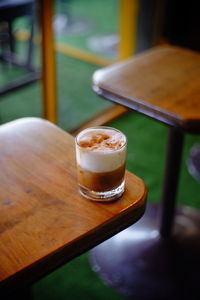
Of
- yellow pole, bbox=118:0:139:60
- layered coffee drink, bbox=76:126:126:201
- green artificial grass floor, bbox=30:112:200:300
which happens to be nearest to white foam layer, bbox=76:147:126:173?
layered coffee drink, bbox=76:126:126:201

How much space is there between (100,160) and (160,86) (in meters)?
0.55

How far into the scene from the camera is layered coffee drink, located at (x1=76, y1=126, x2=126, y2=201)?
2.66 ft

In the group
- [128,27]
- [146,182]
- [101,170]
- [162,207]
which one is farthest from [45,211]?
[128,27]

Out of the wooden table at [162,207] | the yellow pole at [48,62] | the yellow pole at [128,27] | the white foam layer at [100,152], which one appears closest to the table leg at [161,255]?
the wooden table at [162,207]

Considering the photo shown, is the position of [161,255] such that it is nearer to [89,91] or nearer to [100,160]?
[100,160]

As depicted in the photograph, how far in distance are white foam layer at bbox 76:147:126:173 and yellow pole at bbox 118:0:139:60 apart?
7.55ft

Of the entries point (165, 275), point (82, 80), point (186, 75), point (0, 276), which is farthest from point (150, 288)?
point (82, 80)

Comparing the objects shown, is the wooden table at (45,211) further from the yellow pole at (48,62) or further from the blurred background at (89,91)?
the yellow pole at (48,62)

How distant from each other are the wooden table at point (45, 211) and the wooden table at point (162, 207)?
0.31 meters

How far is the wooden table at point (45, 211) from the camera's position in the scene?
A: 683 millimetres

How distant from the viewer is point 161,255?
1.77 meters

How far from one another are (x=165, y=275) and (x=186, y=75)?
865 millimetres

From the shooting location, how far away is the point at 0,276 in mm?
643

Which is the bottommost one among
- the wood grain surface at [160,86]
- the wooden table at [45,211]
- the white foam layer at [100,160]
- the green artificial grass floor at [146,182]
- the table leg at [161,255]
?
the green artificial grass floor at [146,182]
